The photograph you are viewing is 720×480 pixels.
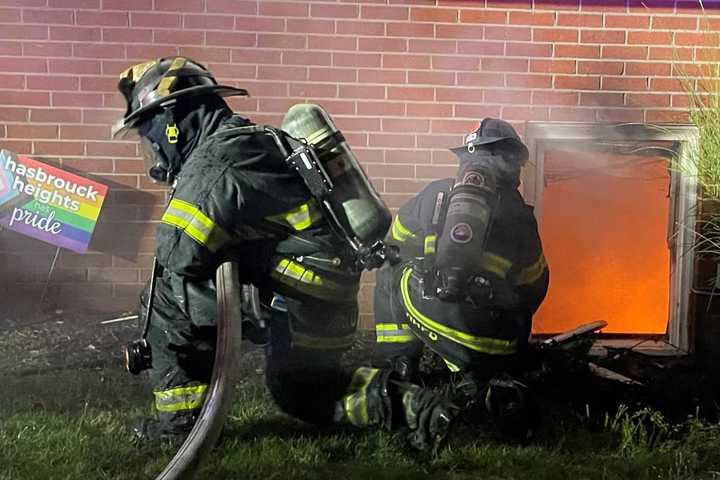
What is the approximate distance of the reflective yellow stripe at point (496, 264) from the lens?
356 cm

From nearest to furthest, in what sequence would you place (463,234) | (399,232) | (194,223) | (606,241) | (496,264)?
(194,223) < (463,234) < (496,264) < (399,232) < (606,241)

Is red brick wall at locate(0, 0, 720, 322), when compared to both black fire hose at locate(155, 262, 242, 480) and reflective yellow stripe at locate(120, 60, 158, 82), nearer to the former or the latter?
reflective yellow stripe at locate(120, 60, 158, 82)

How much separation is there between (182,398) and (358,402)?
0.69m

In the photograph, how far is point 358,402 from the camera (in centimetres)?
328

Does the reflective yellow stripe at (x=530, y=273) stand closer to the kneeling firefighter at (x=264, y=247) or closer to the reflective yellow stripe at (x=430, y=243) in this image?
the reflective yellow stripe at (x=430, y=243)

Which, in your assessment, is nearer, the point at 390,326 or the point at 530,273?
the point at 530,273

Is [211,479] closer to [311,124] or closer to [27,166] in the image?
[311,124]

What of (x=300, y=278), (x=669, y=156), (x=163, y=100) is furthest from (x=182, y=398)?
(x=669, y=156)

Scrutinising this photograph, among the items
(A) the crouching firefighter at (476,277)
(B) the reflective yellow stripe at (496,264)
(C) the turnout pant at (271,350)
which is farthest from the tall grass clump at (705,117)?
(C) the turnout pant at (271,350)

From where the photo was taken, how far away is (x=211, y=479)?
2945mm

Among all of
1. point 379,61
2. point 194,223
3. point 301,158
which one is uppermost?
point 379,61

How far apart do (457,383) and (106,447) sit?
1533 millimetres

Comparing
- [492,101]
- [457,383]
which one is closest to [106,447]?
[457,383]

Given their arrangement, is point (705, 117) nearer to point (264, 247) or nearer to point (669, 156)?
point (669, 156)
